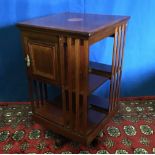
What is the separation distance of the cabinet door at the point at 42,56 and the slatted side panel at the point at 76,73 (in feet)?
0.16

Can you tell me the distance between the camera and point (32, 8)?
4.91 ft

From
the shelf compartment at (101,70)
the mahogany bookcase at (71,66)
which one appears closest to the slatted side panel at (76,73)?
the mahogany bookcase at (71,66)

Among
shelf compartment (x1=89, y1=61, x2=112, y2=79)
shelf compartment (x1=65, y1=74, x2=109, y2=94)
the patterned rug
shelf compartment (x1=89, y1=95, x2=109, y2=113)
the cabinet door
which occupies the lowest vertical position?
the patterned rug

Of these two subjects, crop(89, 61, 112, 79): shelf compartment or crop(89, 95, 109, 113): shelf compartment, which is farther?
crop(89, 95, 109, 113): shelf compartment

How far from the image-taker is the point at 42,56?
108 cm

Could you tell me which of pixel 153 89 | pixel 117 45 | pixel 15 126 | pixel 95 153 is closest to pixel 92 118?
pixel 95 153

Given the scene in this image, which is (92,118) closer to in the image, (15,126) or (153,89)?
(15,126)

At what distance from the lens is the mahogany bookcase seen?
0.96 m

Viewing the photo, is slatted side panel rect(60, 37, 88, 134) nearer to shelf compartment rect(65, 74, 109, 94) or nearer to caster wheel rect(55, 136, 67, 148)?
shelf compartment rect(65, 74, 109, 94)

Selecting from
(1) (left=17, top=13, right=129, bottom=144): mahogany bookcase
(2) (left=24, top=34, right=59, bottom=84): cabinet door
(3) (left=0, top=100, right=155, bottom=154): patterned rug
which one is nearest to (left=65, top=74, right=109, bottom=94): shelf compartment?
(1) (left=17, top=13, right=129, bottom=144): mahogany bookcase

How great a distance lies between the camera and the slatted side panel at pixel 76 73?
95 centimetres

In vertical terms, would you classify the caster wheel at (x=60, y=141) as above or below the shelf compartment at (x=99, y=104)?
below

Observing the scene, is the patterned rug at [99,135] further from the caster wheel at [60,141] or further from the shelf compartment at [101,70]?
the shelf compartment at [101,70]

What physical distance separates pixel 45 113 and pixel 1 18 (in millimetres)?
782
